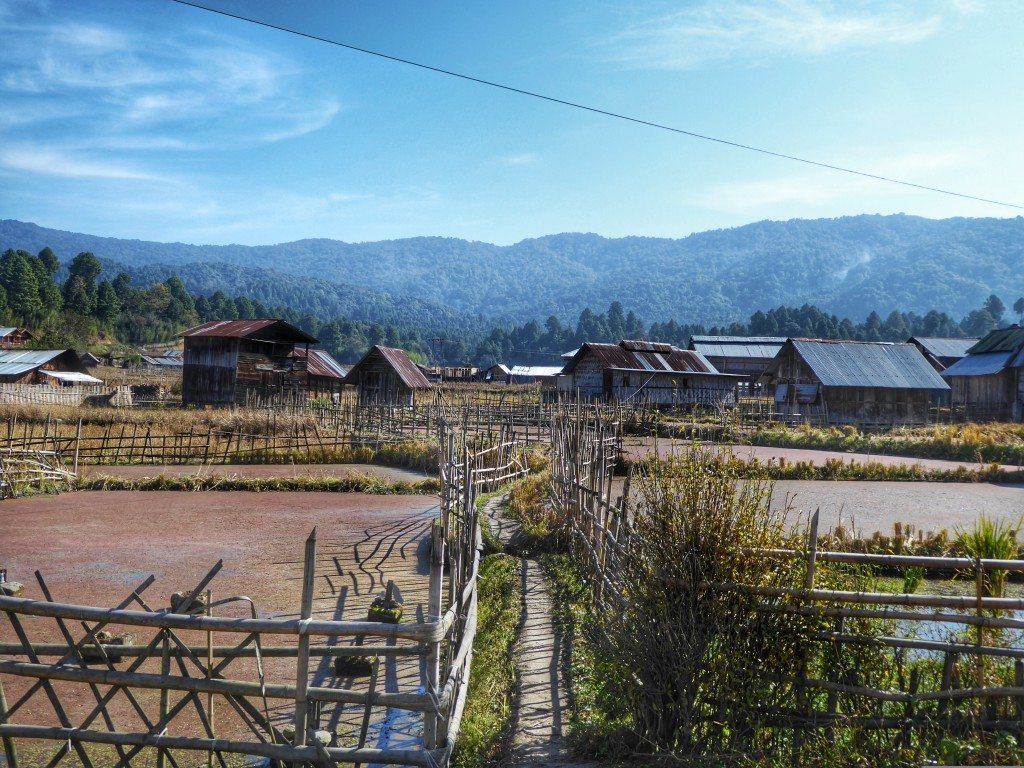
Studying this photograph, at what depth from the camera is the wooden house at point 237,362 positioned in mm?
42875

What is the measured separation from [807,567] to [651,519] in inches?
41.8

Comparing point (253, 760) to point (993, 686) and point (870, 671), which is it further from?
point (993, 686)

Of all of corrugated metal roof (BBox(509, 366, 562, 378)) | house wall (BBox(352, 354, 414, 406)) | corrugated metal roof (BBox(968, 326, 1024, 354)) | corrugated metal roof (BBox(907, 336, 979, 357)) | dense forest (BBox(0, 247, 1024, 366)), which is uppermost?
dense forest (BBox(0, 247, 1024, 366))

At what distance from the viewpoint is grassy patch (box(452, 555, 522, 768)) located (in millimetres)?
5988

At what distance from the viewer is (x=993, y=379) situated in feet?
145

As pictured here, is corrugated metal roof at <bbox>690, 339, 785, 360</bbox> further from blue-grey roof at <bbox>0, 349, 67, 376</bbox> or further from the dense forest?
blue-grey roof at <bbox>0, 349, 67, 376</bbox>

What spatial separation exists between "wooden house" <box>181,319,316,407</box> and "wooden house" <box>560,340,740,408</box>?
592 inches

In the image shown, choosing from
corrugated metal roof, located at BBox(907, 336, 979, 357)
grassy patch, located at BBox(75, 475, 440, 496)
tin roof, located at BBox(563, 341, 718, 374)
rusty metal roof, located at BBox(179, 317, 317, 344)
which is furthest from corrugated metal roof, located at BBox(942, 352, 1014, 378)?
rusty metal roof, located at BBox(179, 317, 317, 344)

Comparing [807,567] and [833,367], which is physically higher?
[833,367]

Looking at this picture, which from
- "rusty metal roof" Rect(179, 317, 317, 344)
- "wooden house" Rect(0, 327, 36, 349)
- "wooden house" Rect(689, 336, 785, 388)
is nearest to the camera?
"rusty metal roof" Rect(179, 317, 317, 344)

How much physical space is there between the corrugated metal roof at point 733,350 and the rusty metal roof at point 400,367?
107 feet

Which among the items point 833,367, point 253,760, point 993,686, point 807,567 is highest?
point 833,367

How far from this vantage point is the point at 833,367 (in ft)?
136

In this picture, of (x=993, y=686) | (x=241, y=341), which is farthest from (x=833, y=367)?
(x=993, y=686)
